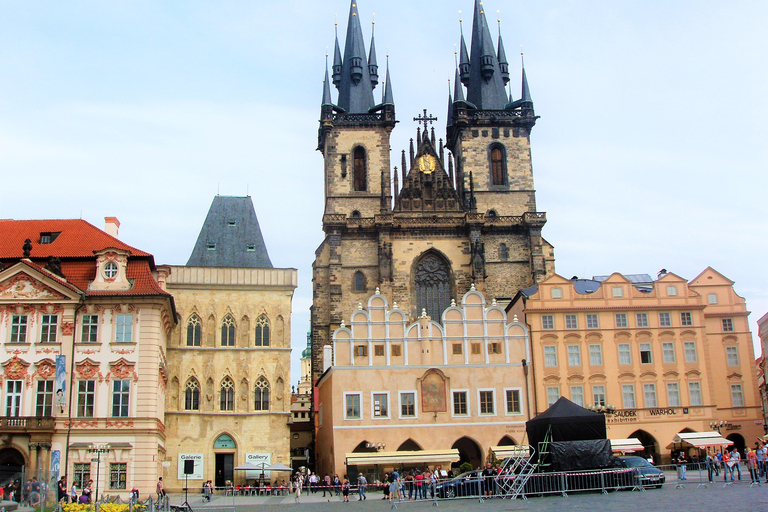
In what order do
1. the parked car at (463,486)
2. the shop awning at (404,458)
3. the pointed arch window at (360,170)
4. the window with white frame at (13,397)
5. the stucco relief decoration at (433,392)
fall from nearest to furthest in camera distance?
the parked car at (463,486), the window with white frame at (13,397), the shop awning at (404,458), the stucco relief decoration at (433,392), the pointed arch window at (360,170)

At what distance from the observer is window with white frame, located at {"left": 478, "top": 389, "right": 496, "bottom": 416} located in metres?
44.3

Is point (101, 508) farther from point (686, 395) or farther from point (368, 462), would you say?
point (686, 395)

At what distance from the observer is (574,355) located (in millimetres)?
47250

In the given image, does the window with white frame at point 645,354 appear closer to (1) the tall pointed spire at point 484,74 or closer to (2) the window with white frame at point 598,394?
(2) the window with white frame at point 598,394

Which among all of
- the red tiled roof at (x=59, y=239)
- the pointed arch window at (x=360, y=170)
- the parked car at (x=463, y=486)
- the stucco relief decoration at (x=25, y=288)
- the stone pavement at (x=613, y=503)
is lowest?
the stone pavement at (x=613, y=503)

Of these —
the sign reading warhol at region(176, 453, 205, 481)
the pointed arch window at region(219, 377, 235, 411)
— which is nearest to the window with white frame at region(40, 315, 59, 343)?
the sign reading warhol at region(176, 453, 205, 481)

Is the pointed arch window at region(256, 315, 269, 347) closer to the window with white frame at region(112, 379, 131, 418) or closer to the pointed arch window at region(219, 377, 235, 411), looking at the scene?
the pointed arch window at region(219, 377, 235, 411)

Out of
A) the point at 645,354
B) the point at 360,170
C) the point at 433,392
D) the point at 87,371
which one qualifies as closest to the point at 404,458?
the point at 433,392

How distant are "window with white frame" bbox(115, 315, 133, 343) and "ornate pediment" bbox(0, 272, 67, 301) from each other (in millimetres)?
2474

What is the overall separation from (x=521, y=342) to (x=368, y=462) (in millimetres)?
10573

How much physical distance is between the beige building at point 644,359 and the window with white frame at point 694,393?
0.17ft

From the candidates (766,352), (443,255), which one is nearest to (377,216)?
(443,255)

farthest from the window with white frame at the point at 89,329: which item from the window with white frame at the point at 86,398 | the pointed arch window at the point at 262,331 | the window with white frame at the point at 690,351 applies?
the window with white frame at the point at 690,351

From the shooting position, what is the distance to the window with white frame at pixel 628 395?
153ft
